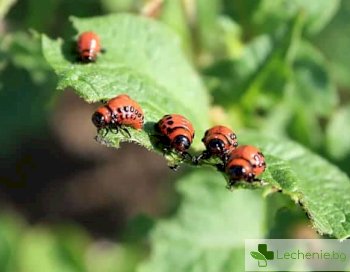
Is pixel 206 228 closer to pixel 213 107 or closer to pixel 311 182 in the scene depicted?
pixel 213 107

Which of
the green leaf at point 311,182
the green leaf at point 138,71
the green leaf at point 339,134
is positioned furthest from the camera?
the green leaf at point 339,134

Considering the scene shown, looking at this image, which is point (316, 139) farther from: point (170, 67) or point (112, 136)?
point (112, 136)

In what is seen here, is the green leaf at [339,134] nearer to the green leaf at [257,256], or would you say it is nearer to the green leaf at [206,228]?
the green leaf at [206,228]

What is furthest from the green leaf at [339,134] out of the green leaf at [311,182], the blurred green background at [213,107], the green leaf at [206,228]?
the green leaf at [311,182]

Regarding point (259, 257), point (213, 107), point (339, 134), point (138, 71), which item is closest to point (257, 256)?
point (259, 257)

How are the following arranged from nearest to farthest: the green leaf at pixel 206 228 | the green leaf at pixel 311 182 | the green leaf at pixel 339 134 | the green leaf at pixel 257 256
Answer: the green leaf at pixel 311 182 < the green leaf at pixel 257 256 < the green leaf at pixel 206 228 < the green leaf at pixel 339 134

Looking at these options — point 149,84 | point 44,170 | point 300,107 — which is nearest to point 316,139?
point 300,107

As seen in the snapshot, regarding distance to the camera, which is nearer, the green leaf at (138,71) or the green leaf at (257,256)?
the green leaf at (138,71)
